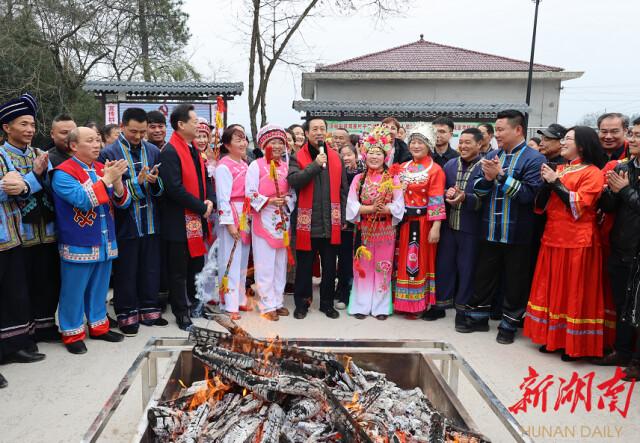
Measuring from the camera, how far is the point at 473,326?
4.35 m

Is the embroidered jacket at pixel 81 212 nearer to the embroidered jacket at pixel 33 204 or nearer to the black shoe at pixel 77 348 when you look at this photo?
the embroidered jacket at pixel 33 204

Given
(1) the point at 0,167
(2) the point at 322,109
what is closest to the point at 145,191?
(1) the point at 0,167

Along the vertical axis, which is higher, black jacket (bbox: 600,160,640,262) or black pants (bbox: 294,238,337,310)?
black jacket (bbox: 600,160,640,262)

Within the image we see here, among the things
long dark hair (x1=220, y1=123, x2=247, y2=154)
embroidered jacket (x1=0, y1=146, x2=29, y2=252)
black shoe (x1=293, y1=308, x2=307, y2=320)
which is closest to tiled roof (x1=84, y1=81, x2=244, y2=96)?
long dark hair (x1=220, y1=123, x2=247, y2=154)

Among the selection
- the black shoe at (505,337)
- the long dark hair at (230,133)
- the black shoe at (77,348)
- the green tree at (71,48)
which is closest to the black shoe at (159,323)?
the black shoe at (77,348)

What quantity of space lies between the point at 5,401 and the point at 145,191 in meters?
1.88

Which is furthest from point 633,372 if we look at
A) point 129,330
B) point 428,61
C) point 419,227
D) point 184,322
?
point 428,61

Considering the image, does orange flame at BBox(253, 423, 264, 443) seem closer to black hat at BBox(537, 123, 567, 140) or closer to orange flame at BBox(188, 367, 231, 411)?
orange flame at BBox(188, 367, 231, 411)

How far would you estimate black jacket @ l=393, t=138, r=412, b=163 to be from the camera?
4961 mm

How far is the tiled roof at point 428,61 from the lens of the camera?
55.3ft

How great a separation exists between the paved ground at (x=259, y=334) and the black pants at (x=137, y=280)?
7.8 inches

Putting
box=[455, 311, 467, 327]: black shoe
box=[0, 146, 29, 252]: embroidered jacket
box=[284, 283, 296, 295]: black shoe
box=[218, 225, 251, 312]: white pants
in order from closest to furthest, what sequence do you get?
1. box=[0, 146, 29, 252]: embroidered jacket
2. box=[455, 311, 467, 327]: black shoe
3. box=[218, 225, 251, 312]: white pants
4. box=[284, 283, 296, 295]: black shoe

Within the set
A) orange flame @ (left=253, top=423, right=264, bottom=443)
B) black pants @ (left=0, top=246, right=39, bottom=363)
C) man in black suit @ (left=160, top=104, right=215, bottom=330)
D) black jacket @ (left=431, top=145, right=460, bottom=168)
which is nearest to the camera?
orange flame @ (left=253, top=423, right=264, bottom=443)

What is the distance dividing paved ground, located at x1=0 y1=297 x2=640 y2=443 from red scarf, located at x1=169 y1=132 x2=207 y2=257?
77 centimetres
